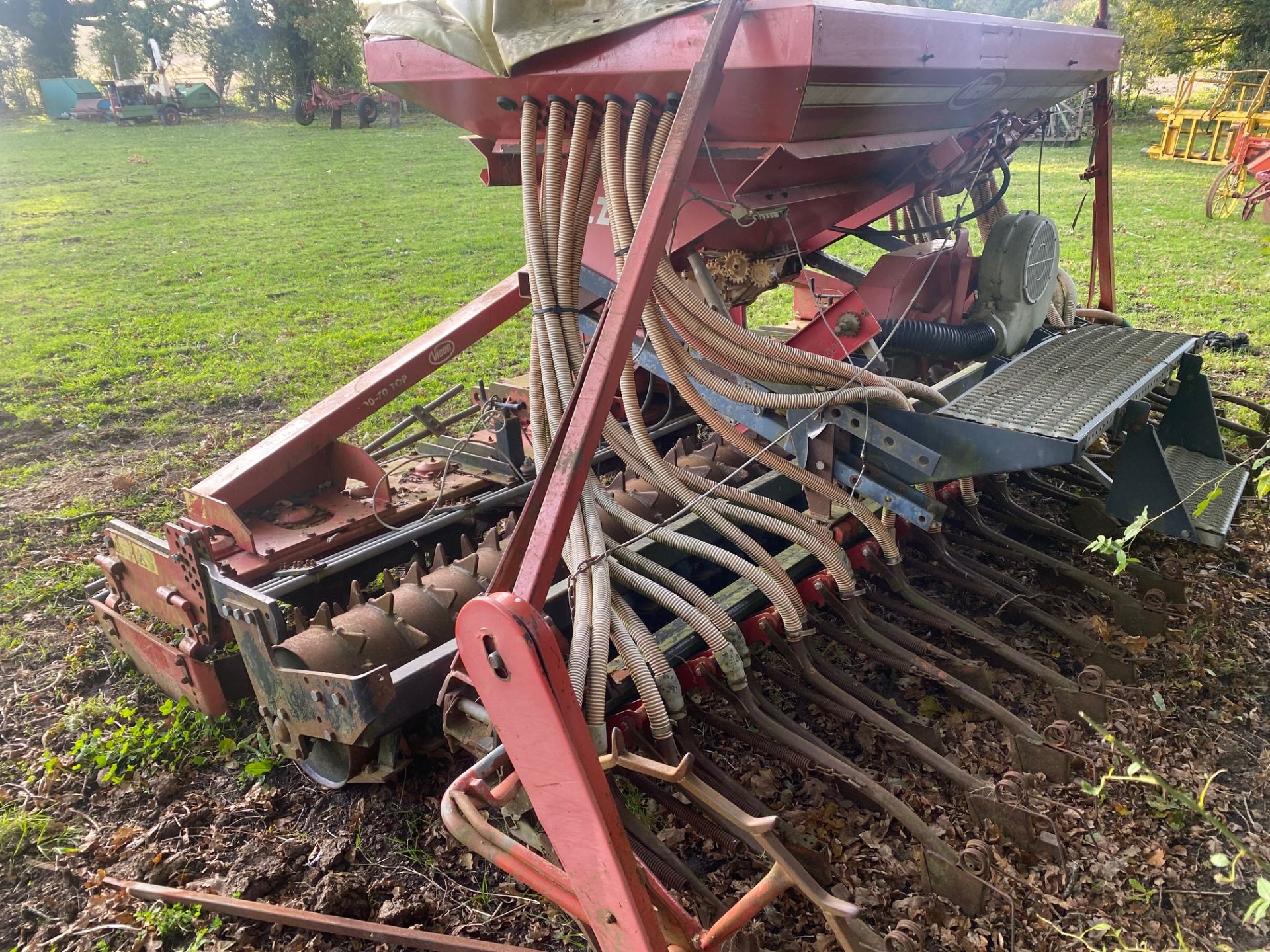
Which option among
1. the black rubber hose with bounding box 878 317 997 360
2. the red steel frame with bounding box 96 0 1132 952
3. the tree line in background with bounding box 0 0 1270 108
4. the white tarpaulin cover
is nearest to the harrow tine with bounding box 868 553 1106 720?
the black rubber hose with bounding box 878 317 997 360

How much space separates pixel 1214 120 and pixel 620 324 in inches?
746

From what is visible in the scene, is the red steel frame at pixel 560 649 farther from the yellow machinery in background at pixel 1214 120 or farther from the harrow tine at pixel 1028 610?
the yellow machinery in background at pixel 1214 120

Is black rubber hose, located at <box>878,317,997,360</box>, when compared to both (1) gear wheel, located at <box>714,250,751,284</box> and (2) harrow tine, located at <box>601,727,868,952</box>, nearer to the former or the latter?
(1) gear wheel, located at <box>714,250,751,284</box>

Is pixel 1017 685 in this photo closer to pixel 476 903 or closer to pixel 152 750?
pixel 476 903

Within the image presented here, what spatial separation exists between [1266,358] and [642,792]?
20.1ft

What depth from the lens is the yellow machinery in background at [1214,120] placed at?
14930mm

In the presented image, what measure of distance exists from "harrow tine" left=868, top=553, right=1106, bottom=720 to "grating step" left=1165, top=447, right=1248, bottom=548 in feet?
2.97

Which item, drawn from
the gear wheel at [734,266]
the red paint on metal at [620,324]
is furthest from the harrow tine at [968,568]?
the red paint on metal at [620,324]

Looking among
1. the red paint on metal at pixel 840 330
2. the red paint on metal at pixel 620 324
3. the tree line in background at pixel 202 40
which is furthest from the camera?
the tree line in background at pixel 202 40

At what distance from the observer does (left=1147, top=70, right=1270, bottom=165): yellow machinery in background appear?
14.9 m

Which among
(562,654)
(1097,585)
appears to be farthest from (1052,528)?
(562,654)

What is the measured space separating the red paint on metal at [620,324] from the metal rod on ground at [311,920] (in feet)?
2.99

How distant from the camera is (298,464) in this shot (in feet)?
10.5

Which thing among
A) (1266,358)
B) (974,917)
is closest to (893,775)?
(974,917)
